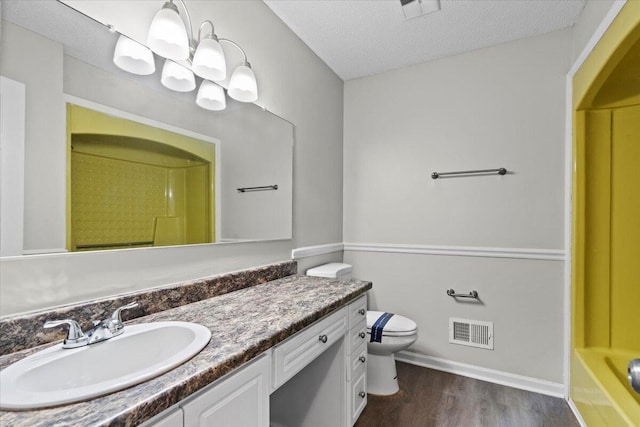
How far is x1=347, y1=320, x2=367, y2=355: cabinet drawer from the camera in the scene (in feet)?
5.08

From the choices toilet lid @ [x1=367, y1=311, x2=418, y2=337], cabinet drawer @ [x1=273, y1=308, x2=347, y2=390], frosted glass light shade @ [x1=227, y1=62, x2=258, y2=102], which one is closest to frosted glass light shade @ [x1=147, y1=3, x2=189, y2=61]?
frosted glass light shade @ [x1=227, y1=62, x2=258, y2=102]

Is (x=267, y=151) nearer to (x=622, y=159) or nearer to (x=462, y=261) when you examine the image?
(x=462, y=261)

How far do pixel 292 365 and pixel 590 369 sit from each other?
168 centimetres

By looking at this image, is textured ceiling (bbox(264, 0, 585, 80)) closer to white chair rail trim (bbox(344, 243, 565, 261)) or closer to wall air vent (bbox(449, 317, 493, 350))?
white chair rail trim (bbox(344, 243, 565, 261))

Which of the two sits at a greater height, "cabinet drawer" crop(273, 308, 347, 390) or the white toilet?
"cabinet drawer" crop(273, 308, 347, 390)

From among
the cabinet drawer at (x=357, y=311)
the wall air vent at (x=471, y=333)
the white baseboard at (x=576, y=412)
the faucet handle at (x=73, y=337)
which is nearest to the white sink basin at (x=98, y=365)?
the faucet handle at (x=73, y=337)

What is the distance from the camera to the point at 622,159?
183 centimetres

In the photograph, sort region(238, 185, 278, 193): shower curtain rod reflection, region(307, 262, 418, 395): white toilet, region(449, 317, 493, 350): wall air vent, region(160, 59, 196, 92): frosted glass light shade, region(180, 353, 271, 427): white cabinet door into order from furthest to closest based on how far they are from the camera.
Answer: region(449, 317, 493, 350): wall air vent, region(307, 262, 418, 395): white toilet, region(238, 185, 278, 193): shower curtain rod reflection, region(160, 59, 196, 92): frosted glass light shade, region(180, 353, 271, 427): white cabinet door

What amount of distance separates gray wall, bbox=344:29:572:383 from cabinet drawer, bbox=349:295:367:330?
91 centimetres

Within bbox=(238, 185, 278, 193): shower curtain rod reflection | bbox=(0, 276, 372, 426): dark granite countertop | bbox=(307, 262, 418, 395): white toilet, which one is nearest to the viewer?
bbox=(0, 276, 372, 426): dark granite countertop

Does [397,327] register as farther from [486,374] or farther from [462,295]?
[486,374]

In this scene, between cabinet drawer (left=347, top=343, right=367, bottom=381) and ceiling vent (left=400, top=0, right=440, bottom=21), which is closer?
cabinet drawer (left=347, top=343, right=367, bottom=381)

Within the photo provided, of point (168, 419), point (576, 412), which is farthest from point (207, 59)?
point (576, 412)

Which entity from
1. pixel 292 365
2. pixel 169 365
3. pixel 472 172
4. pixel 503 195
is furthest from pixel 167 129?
pixel 503 195
